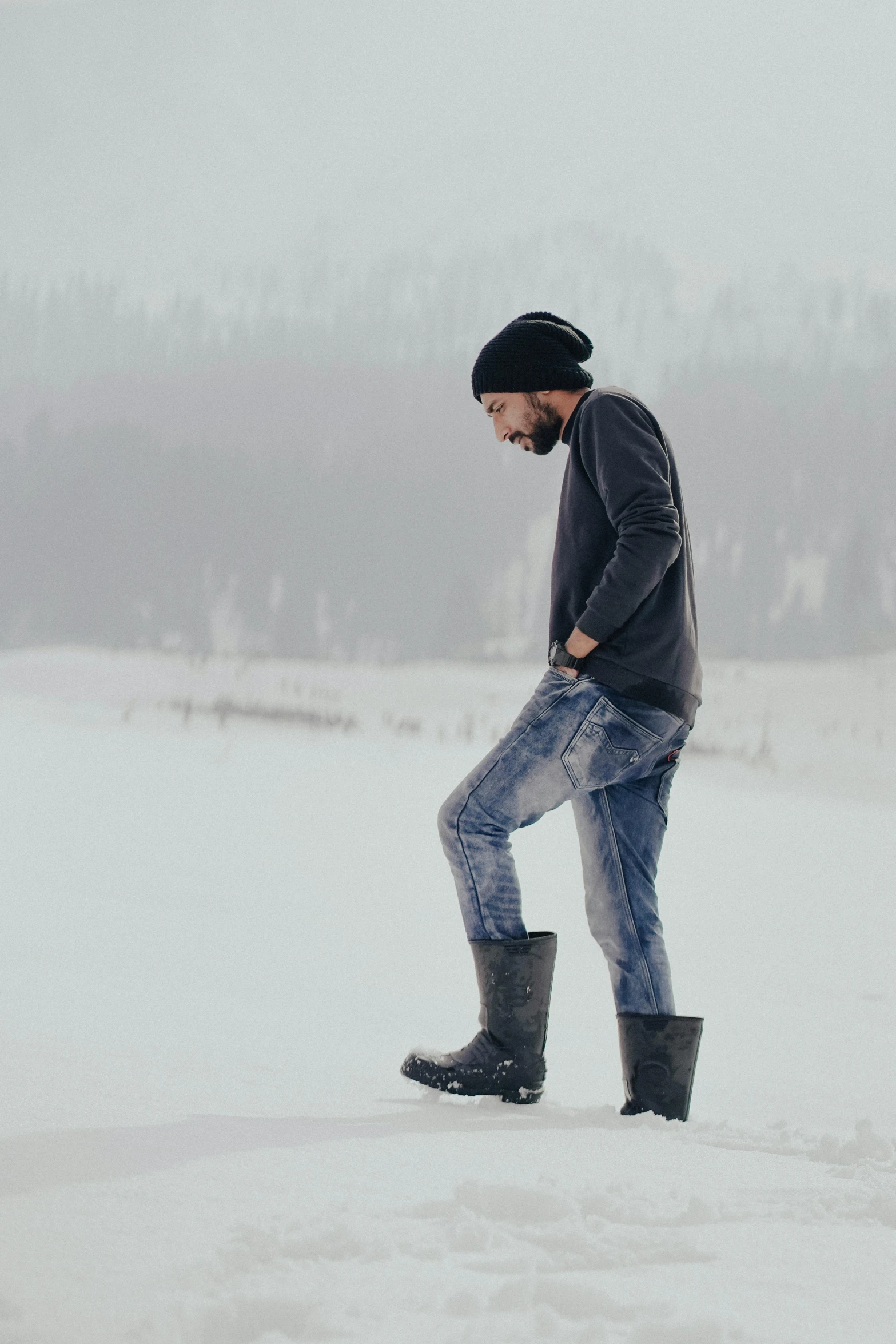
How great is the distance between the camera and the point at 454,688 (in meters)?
14.8

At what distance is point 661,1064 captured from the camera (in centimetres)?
149

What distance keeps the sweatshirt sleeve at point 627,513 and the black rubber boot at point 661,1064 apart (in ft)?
1.68

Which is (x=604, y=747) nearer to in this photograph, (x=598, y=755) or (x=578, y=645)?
(x=598, y=755)

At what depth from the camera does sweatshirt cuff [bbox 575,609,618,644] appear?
1462 millimetres

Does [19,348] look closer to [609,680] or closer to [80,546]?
[80,546]

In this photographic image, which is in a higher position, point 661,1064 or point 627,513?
point 627,513

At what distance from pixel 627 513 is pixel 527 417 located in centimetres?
25

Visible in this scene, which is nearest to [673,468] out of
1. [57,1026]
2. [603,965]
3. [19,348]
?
[57,1026]

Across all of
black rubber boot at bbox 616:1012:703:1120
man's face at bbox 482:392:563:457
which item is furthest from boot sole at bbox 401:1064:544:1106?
man's face at bbox 482:392:563:457

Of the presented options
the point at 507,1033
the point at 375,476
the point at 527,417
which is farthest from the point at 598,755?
the point at 375,476

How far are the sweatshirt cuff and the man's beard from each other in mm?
279

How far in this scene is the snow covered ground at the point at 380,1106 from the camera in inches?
32.7

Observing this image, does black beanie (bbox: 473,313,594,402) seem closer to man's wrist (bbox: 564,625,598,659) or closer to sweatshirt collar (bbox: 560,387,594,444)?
sweatshirt collar (bbox: 560,387,594,444)

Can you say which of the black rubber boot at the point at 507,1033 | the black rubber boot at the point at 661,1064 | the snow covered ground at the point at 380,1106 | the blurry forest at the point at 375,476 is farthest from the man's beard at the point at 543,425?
the blurry forest at the point at 375,476
